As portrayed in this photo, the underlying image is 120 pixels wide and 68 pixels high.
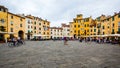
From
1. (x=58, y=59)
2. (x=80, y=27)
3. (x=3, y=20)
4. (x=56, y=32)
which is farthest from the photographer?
(x=56, y=32)

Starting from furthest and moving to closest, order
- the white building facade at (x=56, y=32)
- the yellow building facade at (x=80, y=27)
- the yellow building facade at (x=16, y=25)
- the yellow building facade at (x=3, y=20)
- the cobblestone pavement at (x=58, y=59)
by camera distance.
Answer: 1. the white building facade at (x=56, y=32)
2. the yellow building facade at (x=80, y=27)
3. the yellow building facade at (x=16, y=25)
4. the yellow building facade at (x=3, y=20)
5. the cobblestone pavement at (x=58, y=59)

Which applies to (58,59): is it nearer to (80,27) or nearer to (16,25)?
(16,25)

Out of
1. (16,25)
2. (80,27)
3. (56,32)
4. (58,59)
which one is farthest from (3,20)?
(56,32)

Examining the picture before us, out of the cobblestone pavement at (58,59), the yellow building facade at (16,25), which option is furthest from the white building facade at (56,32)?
the cobblestone pavement at (58,59)

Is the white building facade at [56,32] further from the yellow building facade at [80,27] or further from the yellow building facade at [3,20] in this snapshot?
the yellow building facade at [3,20]

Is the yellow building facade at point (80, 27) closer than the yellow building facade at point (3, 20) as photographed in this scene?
No

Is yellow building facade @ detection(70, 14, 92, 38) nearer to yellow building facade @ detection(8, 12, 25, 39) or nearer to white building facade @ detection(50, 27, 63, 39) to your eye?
white building facade @ detection(50, 27, 63, 39)

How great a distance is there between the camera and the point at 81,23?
80.2 meters

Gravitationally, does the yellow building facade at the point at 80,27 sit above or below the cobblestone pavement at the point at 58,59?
above

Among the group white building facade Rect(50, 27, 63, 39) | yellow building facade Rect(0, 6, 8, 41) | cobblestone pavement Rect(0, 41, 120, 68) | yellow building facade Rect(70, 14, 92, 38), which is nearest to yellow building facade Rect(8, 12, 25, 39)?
yellow building facade Rect(0, 6, 8, 41)

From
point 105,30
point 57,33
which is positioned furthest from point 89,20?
point 57,33

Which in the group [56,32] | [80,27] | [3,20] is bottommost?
[56,32]

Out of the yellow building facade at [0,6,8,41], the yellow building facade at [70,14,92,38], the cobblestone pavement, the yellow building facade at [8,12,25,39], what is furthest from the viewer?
the yellow building facade at [70,14,92,38]

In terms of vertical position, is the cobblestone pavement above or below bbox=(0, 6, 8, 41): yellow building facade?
below
